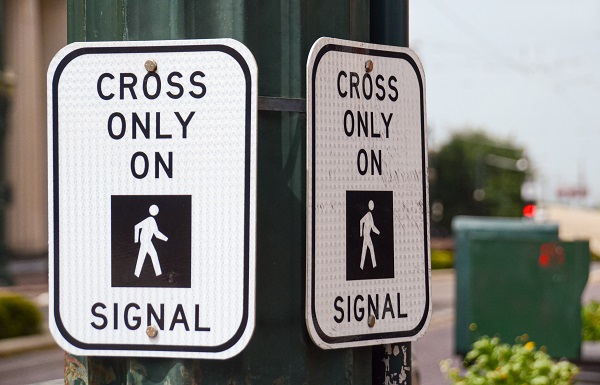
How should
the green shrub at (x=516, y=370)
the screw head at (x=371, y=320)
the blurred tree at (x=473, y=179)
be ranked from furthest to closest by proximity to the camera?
the blurred tree at (x=473, y=179) → the green shrub at (x=516, y=370) → the screw head at (x=371, y=320)

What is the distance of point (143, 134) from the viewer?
2.28 meters

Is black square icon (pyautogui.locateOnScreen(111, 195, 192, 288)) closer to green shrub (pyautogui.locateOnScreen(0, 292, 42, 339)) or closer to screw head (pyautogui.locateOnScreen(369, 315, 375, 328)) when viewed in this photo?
screw head (pyautogui.locateOnScreen(369, 315, 375, 328))

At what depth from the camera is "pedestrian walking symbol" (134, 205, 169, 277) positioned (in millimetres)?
2236

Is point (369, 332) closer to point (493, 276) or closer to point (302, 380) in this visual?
point (302, 380)

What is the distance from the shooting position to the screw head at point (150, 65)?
7.49 feet

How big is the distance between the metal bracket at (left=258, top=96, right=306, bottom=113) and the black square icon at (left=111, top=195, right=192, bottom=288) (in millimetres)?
311

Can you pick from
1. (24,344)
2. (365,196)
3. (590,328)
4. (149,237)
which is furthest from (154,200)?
(24,344)

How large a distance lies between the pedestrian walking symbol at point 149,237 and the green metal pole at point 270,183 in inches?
10.2

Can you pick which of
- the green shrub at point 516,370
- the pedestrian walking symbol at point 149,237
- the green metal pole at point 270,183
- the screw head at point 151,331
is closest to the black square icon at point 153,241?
the pedestrian walking symbol at point 149,237

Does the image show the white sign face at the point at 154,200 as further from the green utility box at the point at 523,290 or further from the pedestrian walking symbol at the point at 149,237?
the green utility box at the point at 523,290

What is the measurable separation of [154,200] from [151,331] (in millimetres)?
304

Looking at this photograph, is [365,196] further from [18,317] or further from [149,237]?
[18,317]

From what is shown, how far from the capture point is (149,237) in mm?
2236

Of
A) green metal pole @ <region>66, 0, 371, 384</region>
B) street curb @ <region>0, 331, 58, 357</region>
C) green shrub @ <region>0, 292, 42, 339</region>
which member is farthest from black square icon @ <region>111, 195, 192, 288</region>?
green shrub @ <region>0, 292, 42, 339</region>
